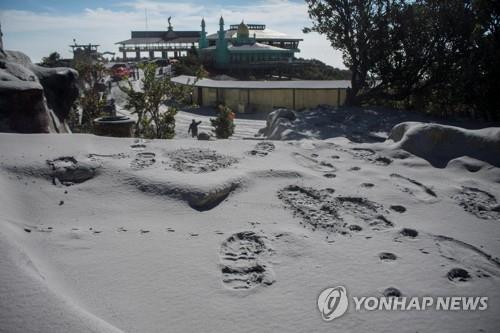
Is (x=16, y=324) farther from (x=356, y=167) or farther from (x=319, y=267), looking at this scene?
(x=356, y=167)

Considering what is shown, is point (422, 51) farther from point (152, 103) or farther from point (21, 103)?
point (21, 103)

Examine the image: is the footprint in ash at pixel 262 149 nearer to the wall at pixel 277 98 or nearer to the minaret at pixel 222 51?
the wall at pixel 277 98

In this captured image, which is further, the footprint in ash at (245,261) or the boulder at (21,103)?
the boulder at (21,103)

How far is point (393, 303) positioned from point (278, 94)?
2379cm

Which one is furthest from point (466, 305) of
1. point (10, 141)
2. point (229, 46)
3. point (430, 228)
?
point (229, 46)

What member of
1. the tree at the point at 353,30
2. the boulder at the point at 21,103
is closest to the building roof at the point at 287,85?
the tree at the point at 353,30

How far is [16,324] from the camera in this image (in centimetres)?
248

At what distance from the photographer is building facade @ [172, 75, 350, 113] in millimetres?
25656

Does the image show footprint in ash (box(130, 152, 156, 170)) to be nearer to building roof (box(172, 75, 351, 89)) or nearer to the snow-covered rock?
the snow-covered rock

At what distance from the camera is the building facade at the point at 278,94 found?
25656 millimetres

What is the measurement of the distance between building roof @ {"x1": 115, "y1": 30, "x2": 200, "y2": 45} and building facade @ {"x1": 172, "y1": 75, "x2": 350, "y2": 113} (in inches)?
1291

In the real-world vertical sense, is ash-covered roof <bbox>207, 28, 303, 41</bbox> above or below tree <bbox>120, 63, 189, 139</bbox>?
above

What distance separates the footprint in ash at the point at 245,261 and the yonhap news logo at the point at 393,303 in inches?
21.6

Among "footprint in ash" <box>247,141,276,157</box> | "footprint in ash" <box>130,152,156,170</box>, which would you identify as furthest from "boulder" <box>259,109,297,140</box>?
"footprint in ash" <box>130,152,156,170</box>
